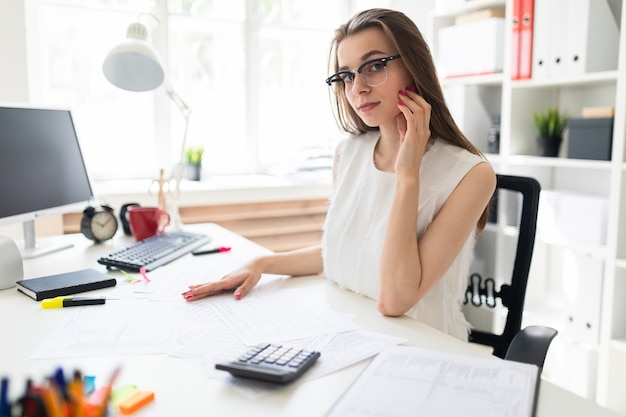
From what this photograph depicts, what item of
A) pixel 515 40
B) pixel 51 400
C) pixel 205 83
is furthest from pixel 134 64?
pixel 515 40

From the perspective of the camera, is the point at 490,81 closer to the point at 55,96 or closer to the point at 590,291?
the point at 590,291

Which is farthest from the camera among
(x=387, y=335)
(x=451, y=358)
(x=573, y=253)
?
(x=573, y=253)

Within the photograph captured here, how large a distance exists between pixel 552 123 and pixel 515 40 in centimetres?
41

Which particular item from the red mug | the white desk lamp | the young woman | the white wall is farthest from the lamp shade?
the white wall

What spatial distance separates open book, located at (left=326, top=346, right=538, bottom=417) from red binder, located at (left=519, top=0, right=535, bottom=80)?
1882 millimetres

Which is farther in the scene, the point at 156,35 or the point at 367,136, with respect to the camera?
the point at 156,35

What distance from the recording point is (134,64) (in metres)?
1.79

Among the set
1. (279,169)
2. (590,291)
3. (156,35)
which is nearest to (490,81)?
(590,291)

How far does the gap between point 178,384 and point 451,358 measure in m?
0.43

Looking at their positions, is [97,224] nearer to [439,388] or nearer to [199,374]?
[199,374]

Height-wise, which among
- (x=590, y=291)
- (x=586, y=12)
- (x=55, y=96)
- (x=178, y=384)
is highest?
(x=586, y=12)

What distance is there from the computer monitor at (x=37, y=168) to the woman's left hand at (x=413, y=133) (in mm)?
1065

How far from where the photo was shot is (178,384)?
32.4 inches

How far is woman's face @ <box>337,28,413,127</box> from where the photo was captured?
1.32 metres
